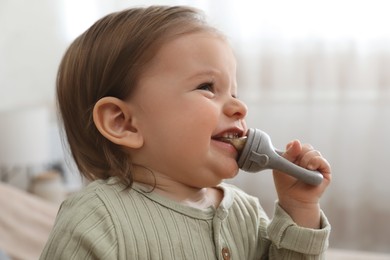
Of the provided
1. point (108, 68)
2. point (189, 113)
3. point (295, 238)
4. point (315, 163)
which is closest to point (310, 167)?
point (315, 163)

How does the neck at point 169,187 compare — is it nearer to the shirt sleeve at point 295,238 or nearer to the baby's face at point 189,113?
the baby's face at point 189,113

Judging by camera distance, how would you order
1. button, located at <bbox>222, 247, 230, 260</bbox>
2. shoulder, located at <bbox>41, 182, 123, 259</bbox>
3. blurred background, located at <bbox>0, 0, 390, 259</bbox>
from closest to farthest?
1. shoulder, located at <bbox>41, 182, 123, 259</bbox>
2. button, located at <bbox>222, 247, 230, 260</bbox>
3. blurred background, located at <bbox>0, 0, 390, 259</bbox>

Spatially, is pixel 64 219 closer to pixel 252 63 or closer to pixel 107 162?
pixel 107 162

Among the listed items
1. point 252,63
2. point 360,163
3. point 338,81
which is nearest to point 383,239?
point 360,163

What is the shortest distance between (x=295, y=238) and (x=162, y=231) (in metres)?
0.22

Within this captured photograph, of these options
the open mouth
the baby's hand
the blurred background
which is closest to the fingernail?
the baby's hand

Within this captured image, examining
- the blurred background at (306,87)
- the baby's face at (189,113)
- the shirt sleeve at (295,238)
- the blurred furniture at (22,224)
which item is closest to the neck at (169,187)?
the baby's face at (189,113)

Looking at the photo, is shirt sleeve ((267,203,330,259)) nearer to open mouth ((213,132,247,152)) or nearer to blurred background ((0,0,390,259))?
open mouth ((213,132,247,152))

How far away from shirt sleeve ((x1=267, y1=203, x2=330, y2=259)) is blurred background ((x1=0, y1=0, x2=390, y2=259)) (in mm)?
1372

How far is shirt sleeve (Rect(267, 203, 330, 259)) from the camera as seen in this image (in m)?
0.92

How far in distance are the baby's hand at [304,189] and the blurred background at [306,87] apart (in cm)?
135

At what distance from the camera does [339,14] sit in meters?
2.20

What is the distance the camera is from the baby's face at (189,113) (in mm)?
881

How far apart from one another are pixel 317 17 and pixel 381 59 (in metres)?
0.28
